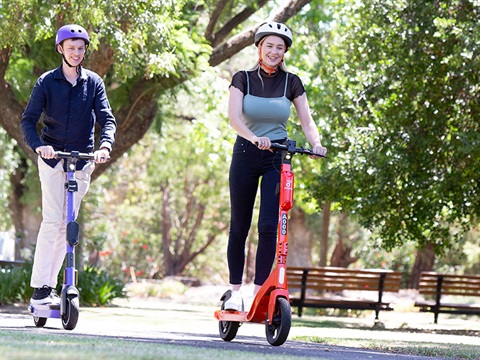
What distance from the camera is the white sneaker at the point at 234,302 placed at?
307 inches

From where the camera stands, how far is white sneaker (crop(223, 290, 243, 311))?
779 centimetres

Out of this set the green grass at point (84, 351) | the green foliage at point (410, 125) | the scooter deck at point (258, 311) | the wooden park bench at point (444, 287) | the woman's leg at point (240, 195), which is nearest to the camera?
the green grass at point (84, 351)

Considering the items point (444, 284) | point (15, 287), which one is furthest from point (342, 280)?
point (15, 287)

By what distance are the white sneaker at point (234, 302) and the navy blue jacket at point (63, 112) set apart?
153 cm

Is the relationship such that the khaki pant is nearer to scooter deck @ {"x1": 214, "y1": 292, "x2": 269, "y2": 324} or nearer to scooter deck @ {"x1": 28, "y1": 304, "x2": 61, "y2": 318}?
scooter deck @ {"x1": 28, "y1": 304, "x2": 61, "y2": 318}

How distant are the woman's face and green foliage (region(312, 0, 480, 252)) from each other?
6.11 metres

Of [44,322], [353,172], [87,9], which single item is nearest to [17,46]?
[87,9]

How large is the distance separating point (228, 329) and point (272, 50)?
2207mm

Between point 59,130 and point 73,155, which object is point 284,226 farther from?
point 59,130

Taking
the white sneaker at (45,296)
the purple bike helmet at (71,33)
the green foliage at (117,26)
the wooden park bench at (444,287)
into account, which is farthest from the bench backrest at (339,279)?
the purple bike helmet at (71,33)

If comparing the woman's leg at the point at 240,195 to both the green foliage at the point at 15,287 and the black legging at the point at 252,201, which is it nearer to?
the black legging at the point at 252,201

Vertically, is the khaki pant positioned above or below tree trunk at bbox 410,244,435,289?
above

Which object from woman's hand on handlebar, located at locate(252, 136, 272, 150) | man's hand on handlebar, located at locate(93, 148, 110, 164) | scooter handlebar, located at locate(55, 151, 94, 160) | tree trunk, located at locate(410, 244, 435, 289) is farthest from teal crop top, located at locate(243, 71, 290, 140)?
tree trunk, located at locate(410, 244, 435, 289)

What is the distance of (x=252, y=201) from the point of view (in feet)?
26.3
